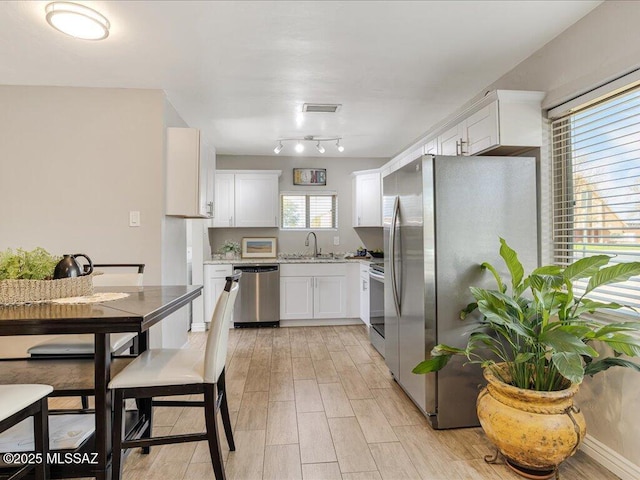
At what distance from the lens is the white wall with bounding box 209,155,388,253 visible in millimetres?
5352

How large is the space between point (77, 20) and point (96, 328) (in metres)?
1.81

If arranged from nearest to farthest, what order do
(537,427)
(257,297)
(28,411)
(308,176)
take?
(28,411) → (537,427) → (257,297) → (308,176)

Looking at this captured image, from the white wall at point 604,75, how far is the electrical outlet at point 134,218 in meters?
3.15

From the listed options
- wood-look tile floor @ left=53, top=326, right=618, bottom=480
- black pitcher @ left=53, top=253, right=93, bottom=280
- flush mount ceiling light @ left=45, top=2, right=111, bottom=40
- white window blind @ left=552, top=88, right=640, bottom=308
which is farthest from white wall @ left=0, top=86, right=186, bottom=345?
white window blind @ left=552, top=88, right=640, bottom=308

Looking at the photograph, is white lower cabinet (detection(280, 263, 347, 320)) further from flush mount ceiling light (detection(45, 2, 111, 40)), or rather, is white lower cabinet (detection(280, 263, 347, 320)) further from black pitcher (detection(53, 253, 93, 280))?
flush mount ceiling light (detection(45, 2, 111, 40))

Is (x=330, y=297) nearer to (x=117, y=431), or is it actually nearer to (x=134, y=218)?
(x=134, y=218)

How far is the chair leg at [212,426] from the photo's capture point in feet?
5.21

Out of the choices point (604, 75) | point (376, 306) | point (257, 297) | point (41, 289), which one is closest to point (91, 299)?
point (41, 289)

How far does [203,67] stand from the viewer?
8.75 feet

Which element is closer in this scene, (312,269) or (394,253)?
(394,253)

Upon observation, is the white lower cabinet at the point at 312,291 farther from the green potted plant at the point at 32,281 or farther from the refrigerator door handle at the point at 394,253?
the green potted plant at the point at 32,281

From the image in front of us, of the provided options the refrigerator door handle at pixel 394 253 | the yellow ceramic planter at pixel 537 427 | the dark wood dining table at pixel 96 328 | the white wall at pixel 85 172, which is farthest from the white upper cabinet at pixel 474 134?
the white wall at pixel 85 172

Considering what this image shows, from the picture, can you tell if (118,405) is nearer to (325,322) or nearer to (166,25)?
(166,25)

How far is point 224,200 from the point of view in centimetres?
509
